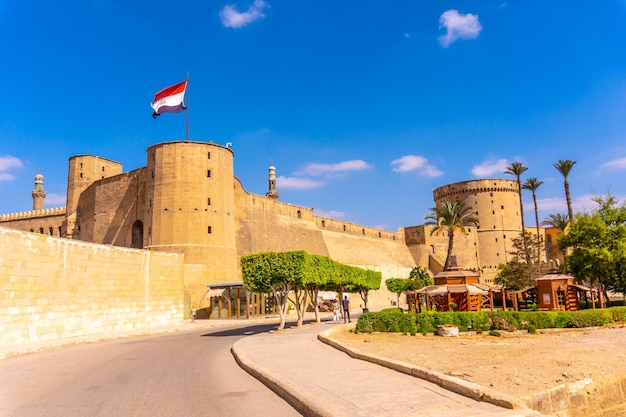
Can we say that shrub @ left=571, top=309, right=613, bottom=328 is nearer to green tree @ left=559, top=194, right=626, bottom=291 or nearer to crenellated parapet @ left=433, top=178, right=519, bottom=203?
green tree @ left=559, top=194, right=626, bottom=291

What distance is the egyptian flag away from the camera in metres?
38.4

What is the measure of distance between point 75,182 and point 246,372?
52302mm

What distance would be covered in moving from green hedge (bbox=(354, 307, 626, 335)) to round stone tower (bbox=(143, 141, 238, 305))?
22.7 meters

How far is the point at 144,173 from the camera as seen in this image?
4572 cm

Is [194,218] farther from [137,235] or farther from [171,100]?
[171,100]

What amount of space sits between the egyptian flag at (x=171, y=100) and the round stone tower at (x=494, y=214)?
5427 cm

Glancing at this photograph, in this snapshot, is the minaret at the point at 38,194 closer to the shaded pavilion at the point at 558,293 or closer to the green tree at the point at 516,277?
the green tree at the point at 516,277

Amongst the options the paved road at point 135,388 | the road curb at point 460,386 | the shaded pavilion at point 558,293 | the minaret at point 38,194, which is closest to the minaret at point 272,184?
the minaret at point 38,194

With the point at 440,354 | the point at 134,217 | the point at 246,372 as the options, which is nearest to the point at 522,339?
the point at 440,354

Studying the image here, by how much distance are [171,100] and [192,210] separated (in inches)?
376

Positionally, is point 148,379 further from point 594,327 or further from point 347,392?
point 594,327

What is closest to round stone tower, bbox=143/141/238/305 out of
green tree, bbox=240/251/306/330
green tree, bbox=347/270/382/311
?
green tree, bbox=347/270/382/311

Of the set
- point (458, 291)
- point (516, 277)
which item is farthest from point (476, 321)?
point (516, 277)

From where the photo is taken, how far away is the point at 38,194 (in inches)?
2630
